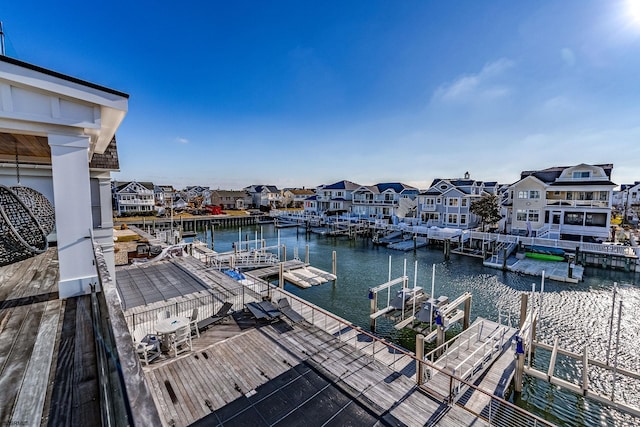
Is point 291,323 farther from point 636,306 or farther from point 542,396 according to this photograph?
point 636,306

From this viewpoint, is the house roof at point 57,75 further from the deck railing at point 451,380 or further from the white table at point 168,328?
the deck railing at point 451,380

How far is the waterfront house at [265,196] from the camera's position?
80188mm

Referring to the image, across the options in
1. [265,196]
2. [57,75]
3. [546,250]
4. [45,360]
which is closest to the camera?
[45,360]

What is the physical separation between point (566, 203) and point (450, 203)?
39.6 feet

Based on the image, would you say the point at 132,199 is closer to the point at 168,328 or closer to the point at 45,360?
the point at 168,328

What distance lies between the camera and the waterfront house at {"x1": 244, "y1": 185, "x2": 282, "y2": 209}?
8019 cm

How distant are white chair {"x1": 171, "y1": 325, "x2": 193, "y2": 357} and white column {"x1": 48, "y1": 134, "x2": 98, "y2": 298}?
500 cm

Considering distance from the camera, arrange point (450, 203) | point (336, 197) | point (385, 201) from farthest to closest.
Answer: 1. point (336, 197)
2. point (385, 201)
3. point (450, 203)

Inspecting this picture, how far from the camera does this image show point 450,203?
38.6 metres

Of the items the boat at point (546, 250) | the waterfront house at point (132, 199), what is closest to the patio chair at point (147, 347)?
the boat at point (546, 250)

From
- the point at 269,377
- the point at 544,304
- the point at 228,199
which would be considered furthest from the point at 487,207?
the point at 228,199

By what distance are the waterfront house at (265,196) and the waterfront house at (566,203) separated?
2318 inches

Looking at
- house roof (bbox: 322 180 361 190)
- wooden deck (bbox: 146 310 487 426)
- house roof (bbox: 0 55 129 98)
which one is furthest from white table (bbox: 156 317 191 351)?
house roof (bbox: 322 180 361 190)

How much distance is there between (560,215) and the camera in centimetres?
2964
